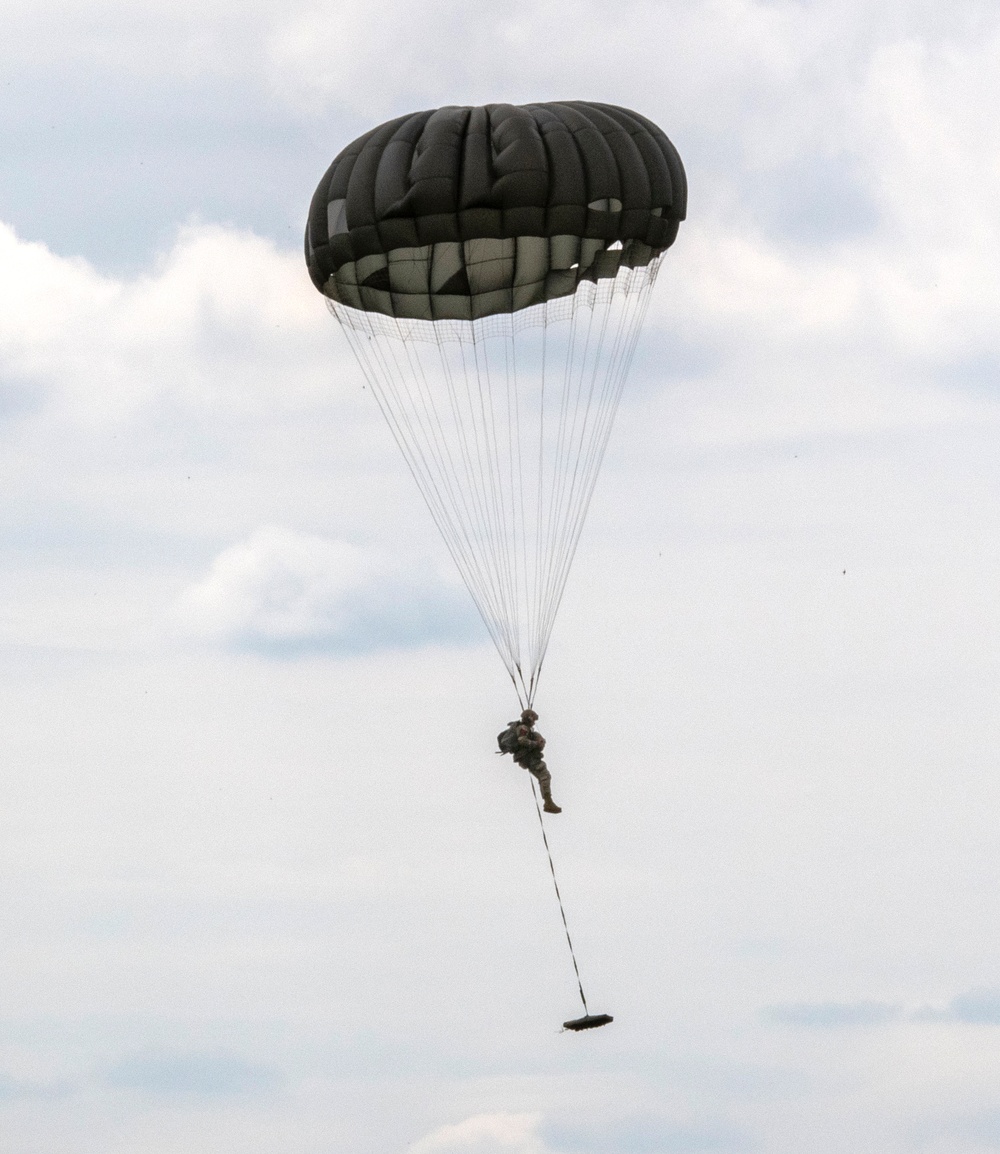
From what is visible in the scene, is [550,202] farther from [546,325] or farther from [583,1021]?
[583,1021]

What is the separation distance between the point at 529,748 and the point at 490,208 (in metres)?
8.10

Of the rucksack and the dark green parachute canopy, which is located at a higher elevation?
the dark green parachute canopy

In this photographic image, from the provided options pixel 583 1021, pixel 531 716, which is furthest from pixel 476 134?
pixel 583 1021

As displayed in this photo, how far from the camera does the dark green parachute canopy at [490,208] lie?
37125 millimetres

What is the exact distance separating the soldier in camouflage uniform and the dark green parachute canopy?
6.71 meters

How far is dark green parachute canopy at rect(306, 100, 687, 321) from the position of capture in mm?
37125

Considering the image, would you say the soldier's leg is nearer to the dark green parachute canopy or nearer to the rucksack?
the rucksack

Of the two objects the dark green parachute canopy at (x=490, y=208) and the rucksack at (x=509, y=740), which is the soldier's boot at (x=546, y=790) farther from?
the dark green parachute canopy at (x=490, y=208)

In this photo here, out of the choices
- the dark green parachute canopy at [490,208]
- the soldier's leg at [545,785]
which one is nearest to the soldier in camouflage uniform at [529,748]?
the soldier's leg at [545,785]

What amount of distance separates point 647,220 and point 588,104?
242 centimetres

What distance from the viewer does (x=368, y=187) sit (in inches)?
1483

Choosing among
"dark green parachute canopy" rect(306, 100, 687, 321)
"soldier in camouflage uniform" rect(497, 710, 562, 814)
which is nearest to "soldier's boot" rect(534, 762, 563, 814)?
"soldier in camouflage uniform" rect(497, 710, 562, 814)

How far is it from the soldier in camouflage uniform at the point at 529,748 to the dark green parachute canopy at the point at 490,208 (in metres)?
6.71

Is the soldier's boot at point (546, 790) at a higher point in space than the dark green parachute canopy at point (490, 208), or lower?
lower
